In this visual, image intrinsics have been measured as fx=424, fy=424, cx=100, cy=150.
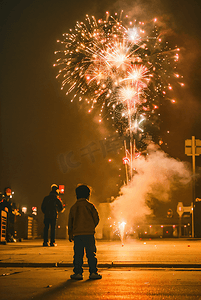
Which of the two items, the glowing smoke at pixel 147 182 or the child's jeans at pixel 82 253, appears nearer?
the child's jeans at pixel 82 253

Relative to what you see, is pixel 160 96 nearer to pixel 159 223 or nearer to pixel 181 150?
pixel 159 223

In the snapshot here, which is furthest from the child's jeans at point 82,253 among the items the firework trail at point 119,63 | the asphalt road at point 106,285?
the firework trail at point 119,63

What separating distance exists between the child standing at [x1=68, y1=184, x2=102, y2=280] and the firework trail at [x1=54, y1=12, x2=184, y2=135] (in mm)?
13548

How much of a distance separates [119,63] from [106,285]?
15.4m

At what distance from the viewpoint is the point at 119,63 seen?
20125mm

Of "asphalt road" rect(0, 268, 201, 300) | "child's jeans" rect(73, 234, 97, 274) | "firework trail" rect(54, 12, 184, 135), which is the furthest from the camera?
"firework trail" rect(54, 12, 184, 135)

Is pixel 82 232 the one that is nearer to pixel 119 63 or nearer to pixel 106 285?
pixel 106 285

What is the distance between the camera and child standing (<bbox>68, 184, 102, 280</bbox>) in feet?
22.0

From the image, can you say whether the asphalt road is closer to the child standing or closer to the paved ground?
the paved ground

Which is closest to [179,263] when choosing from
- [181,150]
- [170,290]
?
[170,290]

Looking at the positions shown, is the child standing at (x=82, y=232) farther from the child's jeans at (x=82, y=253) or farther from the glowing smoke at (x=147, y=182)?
the glowing smoke at (x=147, y=182)

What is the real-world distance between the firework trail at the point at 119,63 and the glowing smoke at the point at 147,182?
586 centimetres

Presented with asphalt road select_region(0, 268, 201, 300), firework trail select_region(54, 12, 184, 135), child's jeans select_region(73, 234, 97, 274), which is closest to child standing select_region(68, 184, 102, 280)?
child's jeans select_region(73, 234, 97, 274)

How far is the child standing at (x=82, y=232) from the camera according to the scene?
22.0ft
